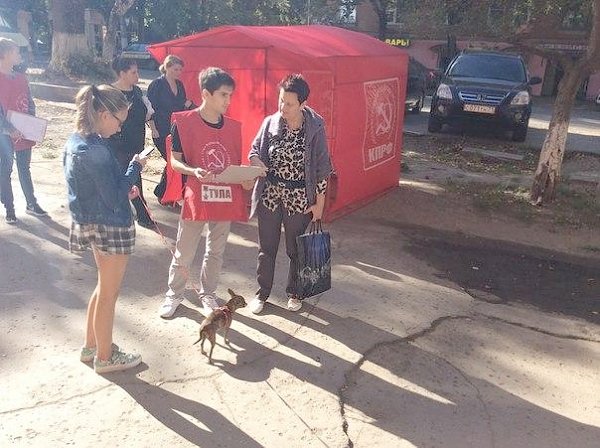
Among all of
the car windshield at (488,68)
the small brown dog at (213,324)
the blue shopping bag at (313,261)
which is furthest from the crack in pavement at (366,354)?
the car windshield at (488,68)

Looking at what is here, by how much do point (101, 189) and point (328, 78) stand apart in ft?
11.4

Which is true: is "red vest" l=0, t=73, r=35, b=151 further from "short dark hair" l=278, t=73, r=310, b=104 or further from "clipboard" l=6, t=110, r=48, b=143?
"short dark hair" l=278, t=73, r=310, b=104

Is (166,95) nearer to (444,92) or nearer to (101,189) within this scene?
(101,189)

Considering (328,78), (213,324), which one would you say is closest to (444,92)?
(328,78)

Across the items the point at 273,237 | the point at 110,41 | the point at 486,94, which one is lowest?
the point at 273,237

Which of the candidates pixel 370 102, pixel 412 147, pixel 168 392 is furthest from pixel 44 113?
pixel 168 392

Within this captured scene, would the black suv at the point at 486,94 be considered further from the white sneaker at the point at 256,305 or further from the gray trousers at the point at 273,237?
the white sneaker at the point at 256,305

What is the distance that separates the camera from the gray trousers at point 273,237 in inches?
158

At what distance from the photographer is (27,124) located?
5.30 metres

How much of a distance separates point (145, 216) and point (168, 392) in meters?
3.09

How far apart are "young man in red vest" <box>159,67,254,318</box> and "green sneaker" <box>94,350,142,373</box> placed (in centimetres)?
67

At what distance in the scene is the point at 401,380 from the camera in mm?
3469

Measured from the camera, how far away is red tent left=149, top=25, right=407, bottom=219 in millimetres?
5809

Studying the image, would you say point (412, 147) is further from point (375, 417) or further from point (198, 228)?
point (375, 417)
